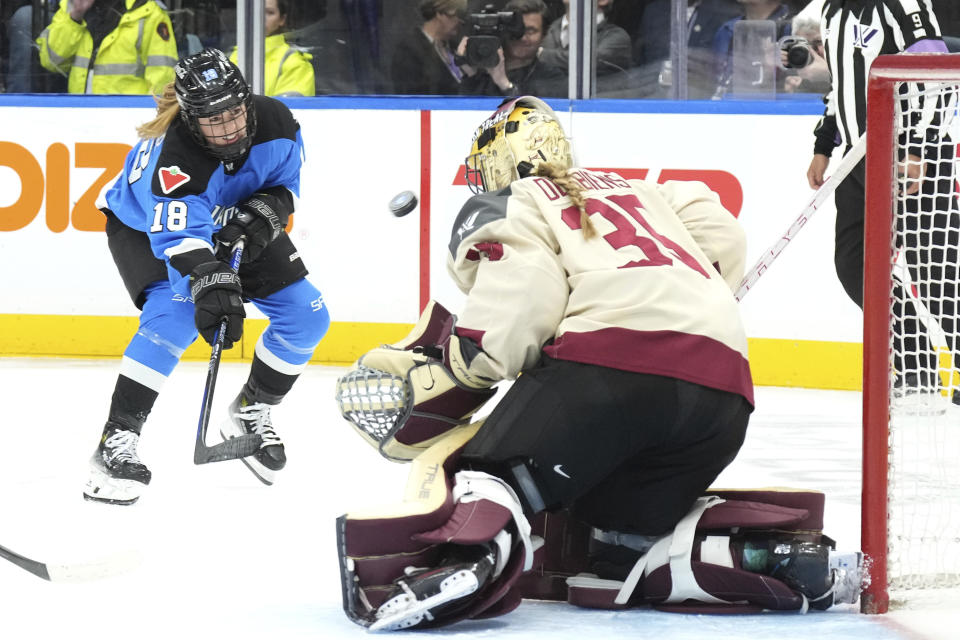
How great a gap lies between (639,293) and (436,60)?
118 inches

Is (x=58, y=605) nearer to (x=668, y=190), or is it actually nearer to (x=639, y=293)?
(x=639, y=293)

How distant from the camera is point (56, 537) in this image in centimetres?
212

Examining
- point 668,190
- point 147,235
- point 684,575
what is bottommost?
point 684,575

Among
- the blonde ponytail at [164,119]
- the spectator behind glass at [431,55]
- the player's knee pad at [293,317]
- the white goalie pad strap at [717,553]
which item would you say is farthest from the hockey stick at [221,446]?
the spectator behind glass at [431,55]

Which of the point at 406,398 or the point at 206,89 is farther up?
the point at 206,89

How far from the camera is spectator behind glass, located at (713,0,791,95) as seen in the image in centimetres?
423

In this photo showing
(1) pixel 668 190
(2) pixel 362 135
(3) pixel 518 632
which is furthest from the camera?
(2) pixel 362 135

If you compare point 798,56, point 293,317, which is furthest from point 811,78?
point 293,317

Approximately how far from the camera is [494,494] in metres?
1.55

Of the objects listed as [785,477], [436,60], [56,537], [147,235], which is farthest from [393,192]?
[56,537]

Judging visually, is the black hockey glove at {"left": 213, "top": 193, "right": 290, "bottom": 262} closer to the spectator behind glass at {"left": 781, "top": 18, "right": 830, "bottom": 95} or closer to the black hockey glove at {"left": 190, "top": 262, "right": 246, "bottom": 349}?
the black hockey glove at {"left": 190, "top": 262, "right": 246, "bottom": 349}

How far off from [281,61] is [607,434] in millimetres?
3175

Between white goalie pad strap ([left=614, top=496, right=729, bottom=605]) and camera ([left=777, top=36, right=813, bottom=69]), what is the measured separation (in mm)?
2818

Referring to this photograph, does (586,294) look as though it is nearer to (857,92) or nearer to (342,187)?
(857,92)
